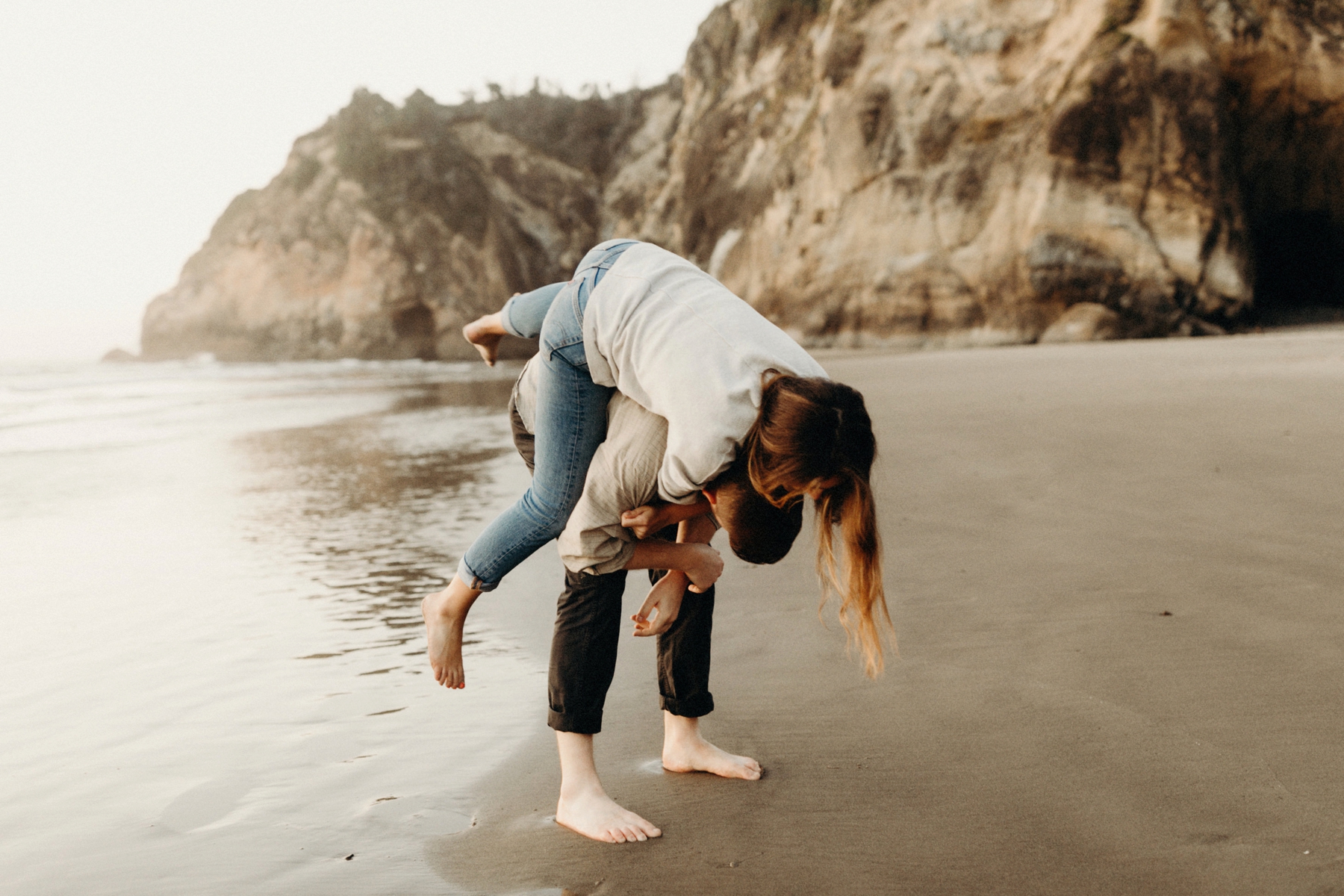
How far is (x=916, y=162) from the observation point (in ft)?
58.1

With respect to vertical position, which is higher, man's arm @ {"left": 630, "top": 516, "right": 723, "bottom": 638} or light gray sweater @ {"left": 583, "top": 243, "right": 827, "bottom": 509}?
light gray sweater @ {"left": 583, "top": 243, "right": 827, "bottom": 509}

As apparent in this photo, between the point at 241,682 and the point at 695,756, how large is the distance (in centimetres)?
149

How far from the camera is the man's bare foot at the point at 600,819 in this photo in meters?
1.93

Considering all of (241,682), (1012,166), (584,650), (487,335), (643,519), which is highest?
(1012,166)

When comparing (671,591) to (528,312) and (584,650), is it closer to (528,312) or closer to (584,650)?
(584,650)

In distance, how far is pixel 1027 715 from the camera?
2.30m

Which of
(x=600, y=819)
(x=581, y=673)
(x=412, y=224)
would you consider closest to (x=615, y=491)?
(x=581, y=673)

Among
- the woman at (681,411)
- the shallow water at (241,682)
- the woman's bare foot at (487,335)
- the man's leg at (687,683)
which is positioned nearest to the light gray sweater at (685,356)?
the woman at (681,411)

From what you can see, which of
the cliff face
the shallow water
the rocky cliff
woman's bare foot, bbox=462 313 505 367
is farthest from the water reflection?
the cliff face

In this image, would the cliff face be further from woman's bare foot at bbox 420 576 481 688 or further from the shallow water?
woman's bare foot at bbox 420 576 481 688

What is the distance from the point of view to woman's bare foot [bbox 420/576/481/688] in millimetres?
2127

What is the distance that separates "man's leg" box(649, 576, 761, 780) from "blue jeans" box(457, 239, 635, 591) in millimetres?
407

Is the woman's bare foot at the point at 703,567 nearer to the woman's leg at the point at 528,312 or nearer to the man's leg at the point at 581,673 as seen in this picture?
the man's leg at the point at 581,673

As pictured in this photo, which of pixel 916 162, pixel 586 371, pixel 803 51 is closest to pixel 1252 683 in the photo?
pixel 586 371
